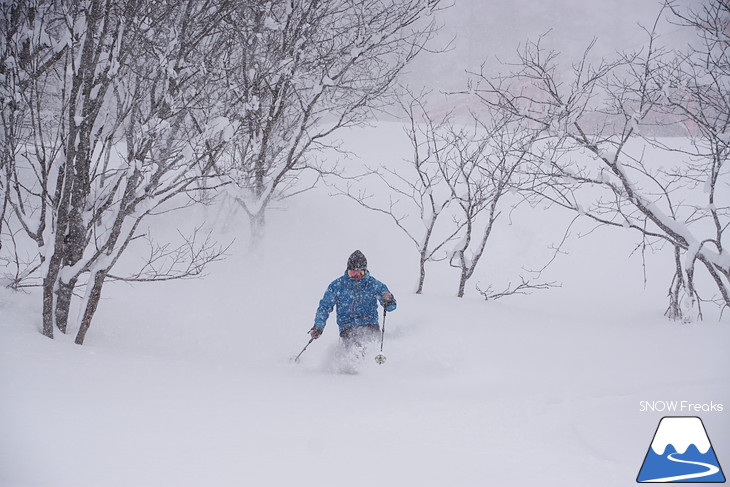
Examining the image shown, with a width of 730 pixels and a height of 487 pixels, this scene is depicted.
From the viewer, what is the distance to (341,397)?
3.80 metres

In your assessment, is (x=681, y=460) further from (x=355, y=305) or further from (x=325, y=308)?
(x=325, y=308)

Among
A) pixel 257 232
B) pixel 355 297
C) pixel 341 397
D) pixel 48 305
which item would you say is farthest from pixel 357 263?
pixel 257 232

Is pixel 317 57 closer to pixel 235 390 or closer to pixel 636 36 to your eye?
pixel 235 390

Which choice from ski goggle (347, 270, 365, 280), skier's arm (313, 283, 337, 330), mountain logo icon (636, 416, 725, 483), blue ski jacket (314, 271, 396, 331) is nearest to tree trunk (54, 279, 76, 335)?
skier's arm (313, 283, 337, 330)

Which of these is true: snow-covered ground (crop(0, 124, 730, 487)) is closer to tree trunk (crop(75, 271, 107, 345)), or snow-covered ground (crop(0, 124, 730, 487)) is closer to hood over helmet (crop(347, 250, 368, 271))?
tree trunk (crop(75, 271, 107, 345))

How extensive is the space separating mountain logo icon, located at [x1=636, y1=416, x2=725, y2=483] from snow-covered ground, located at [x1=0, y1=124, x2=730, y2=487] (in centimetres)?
14

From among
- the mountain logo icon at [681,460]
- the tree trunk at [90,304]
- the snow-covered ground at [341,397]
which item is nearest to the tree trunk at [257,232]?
the snow-covered ground at [341,397]

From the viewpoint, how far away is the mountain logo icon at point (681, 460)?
7.73 feet

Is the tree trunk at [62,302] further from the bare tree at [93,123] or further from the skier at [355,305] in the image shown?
the skier at [355,305]

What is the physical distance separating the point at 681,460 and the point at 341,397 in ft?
7.98

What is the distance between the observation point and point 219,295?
9.62m

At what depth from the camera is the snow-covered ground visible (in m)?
2.23

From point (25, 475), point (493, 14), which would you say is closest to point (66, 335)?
point (25, 475)

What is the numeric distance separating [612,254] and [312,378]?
11713 millimetres
